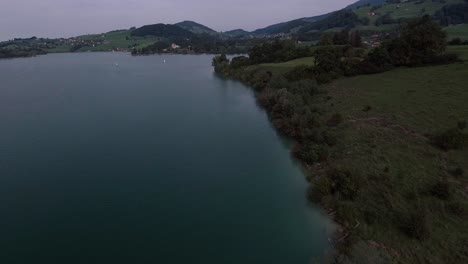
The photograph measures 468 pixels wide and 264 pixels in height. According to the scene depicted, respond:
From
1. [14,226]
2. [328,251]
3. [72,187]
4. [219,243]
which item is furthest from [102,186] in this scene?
[328,251]

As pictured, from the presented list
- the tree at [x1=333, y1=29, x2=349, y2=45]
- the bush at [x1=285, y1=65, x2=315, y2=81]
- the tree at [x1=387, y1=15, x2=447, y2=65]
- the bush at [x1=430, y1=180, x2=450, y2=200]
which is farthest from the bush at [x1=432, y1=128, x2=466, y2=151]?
the tree at [x1=333, y1=29, x2=349, y2=45]

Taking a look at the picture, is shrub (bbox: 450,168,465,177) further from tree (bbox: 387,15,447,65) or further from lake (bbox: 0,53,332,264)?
tree (bbox: 387,15,447,65)

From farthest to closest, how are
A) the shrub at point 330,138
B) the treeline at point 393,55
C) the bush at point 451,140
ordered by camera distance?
the treeline at point 393,55 < the shrub at point 330,138 < the bush at point 451,140

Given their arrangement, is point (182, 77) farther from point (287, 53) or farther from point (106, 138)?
point (106, 138)

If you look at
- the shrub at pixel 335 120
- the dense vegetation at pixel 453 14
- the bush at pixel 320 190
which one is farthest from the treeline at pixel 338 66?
the dense vegetation at pixel 453 14

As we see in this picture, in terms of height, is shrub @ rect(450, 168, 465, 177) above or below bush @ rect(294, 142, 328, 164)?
above

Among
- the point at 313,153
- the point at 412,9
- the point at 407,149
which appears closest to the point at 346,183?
the point at 313,153

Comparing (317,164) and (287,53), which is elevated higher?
(287,53)

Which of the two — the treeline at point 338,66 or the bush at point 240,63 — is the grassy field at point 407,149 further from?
the bush at point 240,63
